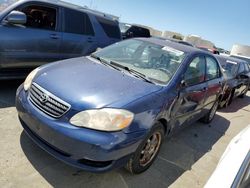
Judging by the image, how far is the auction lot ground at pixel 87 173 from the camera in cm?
316

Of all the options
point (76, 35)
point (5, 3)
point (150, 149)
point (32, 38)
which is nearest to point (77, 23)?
point (76, 35)

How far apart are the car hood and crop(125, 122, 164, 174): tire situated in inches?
19.8

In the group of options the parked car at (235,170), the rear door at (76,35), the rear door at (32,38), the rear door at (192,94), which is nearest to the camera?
the parked car at (235,170)

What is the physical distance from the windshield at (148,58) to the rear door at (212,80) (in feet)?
4.00

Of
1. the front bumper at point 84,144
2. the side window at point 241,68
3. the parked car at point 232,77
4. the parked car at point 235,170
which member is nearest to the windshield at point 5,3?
the front bumper at point 84,144

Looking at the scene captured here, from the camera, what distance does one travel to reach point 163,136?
12.7 ft

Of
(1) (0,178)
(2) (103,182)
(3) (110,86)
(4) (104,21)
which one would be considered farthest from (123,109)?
(4) (104,21)

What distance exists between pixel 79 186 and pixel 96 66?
1666 millimetres

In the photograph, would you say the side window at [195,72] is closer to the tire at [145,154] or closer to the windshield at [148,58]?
the windshield at [148,58]

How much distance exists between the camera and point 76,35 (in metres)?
6.32

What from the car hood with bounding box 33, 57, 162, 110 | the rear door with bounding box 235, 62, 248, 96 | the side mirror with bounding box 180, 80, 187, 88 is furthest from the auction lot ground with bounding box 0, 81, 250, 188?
the rear door with bounding box 235, 62, 248, 96

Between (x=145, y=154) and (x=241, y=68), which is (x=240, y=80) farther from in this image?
(x=145, y=154)

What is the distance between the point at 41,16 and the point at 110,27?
1931 millimetres

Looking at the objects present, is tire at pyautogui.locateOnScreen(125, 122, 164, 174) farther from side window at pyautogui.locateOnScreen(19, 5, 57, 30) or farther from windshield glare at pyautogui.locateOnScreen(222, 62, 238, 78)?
windshield glare at pyautogui.locateOnScreen(222, 62, 238, 78)
